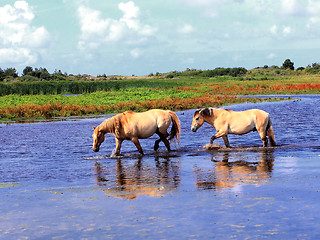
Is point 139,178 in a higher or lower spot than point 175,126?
lower

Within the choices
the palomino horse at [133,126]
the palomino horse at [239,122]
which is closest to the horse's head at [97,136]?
the palomino horse at [133,126]

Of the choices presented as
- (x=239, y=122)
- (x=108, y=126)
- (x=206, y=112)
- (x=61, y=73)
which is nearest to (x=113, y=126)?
(x=108, y=126)

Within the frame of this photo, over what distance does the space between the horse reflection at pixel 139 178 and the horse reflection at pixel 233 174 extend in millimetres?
621

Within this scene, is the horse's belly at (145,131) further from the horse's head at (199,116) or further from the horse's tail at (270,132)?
the horse's tail at (270,132)

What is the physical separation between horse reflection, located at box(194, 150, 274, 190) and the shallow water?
23mm

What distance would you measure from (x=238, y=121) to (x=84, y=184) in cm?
672

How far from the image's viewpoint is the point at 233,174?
38.2ft

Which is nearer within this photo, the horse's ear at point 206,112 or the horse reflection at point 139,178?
the horse reflection at point 139,178

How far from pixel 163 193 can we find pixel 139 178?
2.12 m

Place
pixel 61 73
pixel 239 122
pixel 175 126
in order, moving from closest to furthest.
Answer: pixel 239 122
pixel 175 126
pixel 61 73

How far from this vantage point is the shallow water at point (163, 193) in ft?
23.5

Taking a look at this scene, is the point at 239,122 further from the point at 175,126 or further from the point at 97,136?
the point at 97,136

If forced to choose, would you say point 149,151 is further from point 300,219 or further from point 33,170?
point 300,219

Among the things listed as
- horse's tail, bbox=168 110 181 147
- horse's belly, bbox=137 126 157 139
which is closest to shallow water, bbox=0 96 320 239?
→ horse's tail, bbox=168 110 181 147
